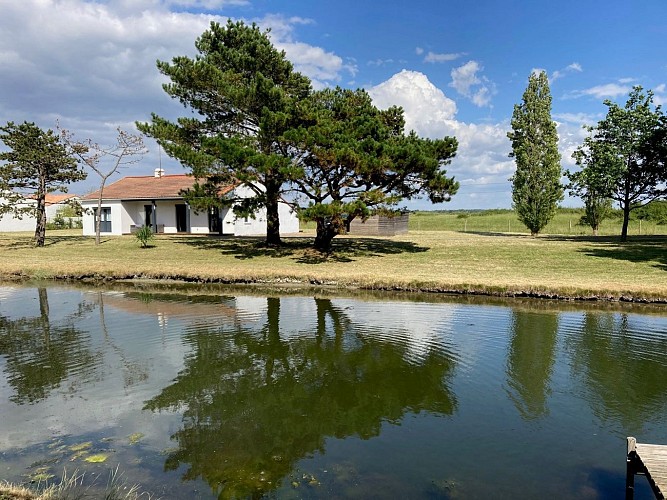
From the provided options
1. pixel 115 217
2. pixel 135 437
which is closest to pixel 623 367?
pixel 135 437

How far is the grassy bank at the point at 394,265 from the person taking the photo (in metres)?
18.0

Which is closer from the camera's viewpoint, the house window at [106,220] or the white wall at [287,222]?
the house window at [106,220]

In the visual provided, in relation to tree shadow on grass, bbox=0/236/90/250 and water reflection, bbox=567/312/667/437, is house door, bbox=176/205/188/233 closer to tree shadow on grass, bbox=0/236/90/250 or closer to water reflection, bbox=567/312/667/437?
tree shadow on grass, bbox=0/236/90/250

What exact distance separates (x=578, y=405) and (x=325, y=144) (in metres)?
15.2

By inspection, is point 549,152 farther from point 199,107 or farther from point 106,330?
point 106,330

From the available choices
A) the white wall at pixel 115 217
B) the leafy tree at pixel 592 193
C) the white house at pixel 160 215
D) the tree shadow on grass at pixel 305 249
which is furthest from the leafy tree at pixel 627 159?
the white wall at pixel 115 217

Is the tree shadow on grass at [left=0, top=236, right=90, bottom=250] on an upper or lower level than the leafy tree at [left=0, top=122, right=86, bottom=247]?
lower

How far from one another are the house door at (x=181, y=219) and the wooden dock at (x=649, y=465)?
36.9 meters

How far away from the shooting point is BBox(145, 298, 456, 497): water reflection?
5.93 metres

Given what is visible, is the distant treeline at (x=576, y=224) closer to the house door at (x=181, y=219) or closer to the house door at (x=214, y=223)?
the house door at (x=214, y=223)

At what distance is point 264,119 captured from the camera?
2136cm

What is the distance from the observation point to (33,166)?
29.6 meters

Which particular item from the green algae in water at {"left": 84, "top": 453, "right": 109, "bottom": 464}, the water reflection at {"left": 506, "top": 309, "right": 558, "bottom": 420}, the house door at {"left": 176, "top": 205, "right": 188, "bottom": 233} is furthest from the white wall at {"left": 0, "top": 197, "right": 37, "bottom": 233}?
the green algae in water at {"left": 84, "top": 453, "right": 109, "bottom": 464}

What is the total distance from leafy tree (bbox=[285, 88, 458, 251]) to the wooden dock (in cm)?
1582
